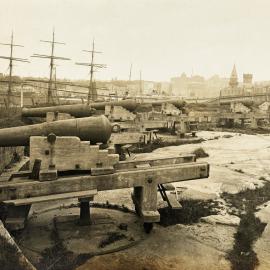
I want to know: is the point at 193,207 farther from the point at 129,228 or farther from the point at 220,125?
the point at 220,125

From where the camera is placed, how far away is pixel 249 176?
1080 cm

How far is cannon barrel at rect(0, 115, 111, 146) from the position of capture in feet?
17.6

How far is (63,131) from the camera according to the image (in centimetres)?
549

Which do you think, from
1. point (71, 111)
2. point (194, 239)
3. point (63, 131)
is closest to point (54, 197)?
point (63, 131)

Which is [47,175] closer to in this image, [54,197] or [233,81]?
[54,197]

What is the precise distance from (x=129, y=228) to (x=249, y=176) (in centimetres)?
573

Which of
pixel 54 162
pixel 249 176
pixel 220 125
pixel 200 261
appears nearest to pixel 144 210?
pixel 200 261

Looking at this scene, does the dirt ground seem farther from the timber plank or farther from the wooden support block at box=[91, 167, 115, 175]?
the wooden support block at box=[91, 167, 115, 175]

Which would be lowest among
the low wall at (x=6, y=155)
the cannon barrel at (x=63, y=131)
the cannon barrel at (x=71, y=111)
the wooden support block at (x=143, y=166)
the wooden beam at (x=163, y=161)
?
the low wall at (x=6, y=155)

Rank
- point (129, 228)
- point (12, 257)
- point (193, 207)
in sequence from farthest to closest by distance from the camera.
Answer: point (193, 207) → point (129, 228) → point (12, 257)

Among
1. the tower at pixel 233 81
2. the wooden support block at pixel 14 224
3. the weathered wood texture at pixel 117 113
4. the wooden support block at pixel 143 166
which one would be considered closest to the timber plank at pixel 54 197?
the wooden support block at pixel 14 224

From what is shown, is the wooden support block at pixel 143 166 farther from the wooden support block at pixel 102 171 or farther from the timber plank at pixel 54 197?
the timber plank at pixel 54 197

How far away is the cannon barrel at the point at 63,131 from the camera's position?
5371 millimetres

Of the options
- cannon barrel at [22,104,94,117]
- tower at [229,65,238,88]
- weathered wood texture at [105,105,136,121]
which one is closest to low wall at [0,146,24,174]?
cannon barrel at [22,104,94,117]
